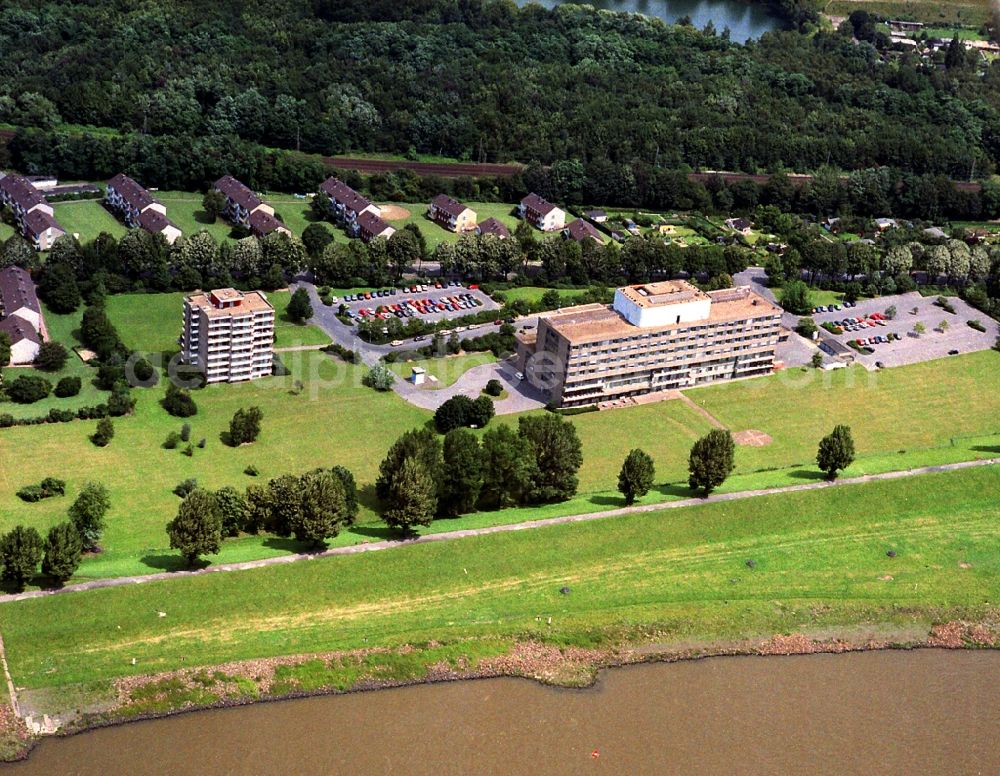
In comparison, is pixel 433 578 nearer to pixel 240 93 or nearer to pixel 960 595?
pixel 960 595

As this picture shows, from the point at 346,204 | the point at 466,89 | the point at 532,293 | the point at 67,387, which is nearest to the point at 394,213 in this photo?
the point at 346,204

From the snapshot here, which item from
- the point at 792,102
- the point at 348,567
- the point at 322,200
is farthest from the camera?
the point at 792,102

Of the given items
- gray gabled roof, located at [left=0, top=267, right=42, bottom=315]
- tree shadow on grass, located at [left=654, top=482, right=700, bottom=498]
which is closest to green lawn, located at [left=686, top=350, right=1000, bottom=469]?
tree shadow on grass, located at [left=654, top=482, right=700, bottom=498]

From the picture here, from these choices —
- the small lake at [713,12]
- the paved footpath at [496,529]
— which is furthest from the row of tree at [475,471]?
the small lake at [713,12]

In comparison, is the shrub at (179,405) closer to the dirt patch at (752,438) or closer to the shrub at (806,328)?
the dirt patch at (752,438)

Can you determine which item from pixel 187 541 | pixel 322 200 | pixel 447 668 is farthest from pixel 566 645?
pixel 322 200
